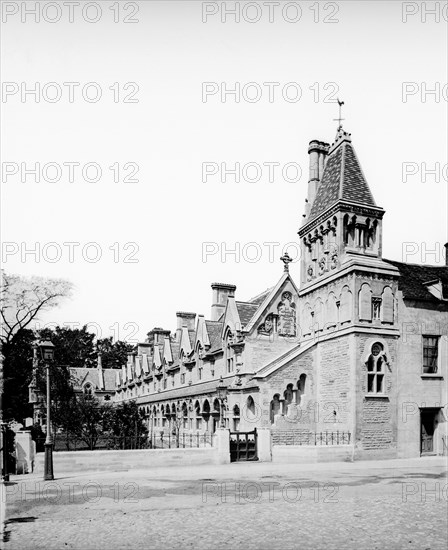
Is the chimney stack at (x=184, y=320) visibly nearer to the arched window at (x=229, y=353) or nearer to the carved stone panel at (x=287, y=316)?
the arched window at (x=229, y=353)

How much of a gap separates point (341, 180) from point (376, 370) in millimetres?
10496

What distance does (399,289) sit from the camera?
29.2 meters

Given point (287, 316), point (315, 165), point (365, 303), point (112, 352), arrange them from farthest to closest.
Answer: point (112, 352)
point (287, 316)
point (315, 165)
point (365, 303)

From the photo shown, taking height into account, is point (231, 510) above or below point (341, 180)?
below

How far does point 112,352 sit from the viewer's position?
112 metres

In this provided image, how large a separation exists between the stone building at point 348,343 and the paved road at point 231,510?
22.2ft

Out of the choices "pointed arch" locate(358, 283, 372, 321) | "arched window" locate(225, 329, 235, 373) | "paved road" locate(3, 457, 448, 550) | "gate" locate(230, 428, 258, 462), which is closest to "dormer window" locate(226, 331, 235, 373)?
"arched window" locate(225, 329, 235, 373)

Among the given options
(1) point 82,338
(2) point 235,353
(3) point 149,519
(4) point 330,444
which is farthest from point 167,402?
(1) point 82,338

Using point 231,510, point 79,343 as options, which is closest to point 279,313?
point 231,510

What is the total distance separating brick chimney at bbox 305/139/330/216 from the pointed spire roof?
58 cm

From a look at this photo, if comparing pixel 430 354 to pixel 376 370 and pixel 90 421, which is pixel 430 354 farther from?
pixel 90 421

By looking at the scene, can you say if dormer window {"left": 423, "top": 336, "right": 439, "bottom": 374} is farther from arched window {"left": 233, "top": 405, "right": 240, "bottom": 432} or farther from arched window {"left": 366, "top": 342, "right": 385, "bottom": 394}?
arched window {"left": 233, "top": 405, "right": 240, "bottom": 432}

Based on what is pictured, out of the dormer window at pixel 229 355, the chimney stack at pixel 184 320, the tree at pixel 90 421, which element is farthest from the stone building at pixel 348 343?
the chimney stack at pixel 184 320

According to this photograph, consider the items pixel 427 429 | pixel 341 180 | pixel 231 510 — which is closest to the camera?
pixel 231 510
